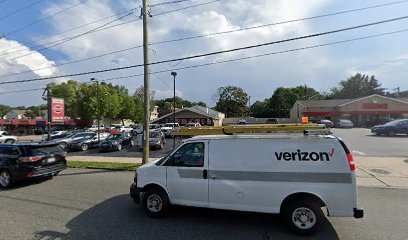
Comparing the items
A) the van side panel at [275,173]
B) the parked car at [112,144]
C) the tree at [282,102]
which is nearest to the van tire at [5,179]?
the van side panel at [275,173]

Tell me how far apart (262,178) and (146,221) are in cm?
262

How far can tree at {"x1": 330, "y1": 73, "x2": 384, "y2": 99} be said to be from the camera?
321ft

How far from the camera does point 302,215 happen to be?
4.80 meters

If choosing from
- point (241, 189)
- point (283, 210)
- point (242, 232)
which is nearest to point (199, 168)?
point (241, 189)

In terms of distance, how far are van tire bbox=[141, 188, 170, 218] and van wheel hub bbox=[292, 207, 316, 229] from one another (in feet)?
8.75

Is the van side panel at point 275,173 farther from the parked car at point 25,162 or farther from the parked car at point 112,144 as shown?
the parked car at point 112,144

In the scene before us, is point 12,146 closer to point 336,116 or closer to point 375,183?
point 375,183

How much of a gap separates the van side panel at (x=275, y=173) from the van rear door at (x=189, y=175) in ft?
0.58

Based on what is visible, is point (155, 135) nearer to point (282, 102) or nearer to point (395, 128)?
point (395, 128)

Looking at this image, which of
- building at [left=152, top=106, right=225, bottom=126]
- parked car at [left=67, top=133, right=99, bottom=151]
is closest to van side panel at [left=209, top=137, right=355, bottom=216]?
parked car at [left=67, top=133, right=99, bottom=151]

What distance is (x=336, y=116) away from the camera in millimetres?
50875

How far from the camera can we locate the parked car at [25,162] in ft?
28.7

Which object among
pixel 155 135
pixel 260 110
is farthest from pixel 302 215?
pixel 260 110

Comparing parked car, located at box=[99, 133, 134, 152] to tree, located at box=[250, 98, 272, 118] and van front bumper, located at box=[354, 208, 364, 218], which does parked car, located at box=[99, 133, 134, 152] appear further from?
tree, located at box=[250, 98, 272, 118]
